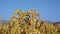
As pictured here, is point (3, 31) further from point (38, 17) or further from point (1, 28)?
point (38, 17)

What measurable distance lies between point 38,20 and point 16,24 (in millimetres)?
92

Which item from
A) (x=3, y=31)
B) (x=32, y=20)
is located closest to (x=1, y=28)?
(x=3, y=31)

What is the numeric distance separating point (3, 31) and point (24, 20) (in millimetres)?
92

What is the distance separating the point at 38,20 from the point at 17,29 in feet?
0.31

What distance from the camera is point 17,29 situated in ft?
1.65

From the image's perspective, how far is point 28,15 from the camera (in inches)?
20.5

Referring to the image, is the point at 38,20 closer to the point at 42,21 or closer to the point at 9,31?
the point at 42,21

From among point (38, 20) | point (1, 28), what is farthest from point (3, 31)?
point (38, 20)

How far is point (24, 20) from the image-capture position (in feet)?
1.78

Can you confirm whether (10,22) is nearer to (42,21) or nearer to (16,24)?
(16,24)

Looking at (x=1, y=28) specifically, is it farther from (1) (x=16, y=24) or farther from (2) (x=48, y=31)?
(2) (x=48, y=31)

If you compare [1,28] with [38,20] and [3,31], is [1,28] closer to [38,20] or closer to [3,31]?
[3,31]

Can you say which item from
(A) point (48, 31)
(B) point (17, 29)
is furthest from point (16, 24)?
(A) point (48, 31)

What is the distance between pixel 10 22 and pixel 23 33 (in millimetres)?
67
